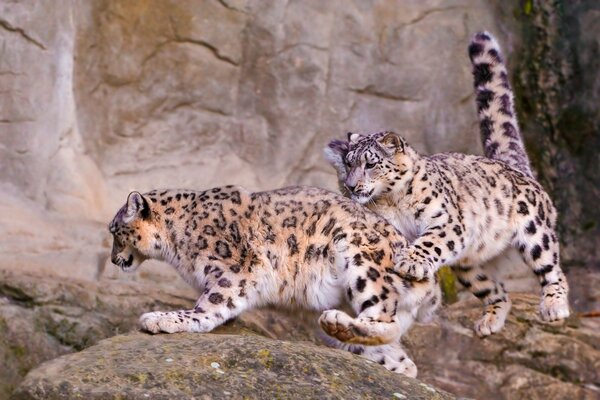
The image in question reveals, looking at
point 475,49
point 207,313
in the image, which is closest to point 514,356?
point 475,49

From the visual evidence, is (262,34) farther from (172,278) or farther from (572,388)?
(572,388)

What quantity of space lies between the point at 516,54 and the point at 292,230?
14.9 ft

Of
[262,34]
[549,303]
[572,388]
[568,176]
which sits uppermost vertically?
[262,34]

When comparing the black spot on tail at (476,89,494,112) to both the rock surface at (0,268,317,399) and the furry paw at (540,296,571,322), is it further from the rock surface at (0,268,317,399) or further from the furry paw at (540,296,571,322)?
the rock surface at (0,268,317,399)

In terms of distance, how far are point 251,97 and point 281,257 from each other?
11.4ft

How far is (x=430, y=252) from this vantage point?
24.9 ft

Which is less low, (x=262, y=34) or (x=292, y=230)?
(x=262, y=34)

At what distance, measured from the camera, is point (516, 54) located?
11.3m

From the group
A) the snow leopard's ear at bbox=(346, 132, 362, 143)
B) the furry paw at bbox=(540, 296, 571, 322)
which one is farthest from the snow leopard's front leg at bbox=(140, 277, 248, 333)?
the furry paw at bbox=(540, 296, 571, 322)

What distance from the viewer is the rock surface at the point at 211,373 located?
232 inches

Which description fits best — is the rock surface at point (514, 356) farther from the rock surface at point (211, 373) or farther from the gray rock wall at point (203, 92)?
the rock surface at point (211, 373)

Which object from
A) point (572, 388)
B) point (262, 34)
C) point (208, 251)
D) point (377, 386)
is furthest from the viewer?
point (262, 34)

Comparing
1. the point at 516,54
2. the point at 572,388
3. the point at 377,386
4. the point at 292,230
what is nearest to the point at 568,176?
the point at 516,54

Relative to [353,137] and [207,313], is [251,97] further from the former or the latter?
[207,313]
